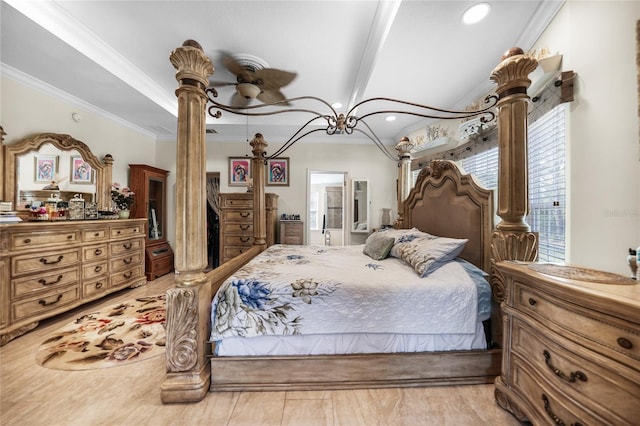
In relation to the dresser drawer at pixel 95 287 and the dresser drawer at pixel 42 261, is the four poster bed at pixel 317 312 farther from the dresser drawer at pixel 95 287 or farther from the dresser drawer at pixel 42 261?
the dresser drawer at pixel 95 287

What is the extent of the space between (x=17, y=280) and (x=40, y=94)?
2181 millimetres

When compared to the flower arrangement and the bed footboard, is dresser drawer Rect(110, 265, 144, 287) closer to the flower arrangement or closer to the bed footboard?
the flower arrangement

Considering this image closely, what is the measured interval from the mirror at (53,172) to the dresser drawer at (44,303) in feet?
3.34

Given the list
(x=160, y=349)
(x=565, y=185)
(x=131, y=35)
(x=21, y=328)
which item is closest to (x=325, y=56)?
(x=131, y=35)

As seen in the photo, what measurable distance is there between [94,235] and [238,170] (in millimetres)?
2463

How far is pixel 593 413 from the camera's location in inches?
31.4

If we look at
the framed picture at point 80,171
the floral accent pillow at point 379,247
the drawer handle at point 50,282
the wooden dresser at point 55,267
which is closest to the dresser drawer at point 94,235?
the wooden dresser at point 55,267

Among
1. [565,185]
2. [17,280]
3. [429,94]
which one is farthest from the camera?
[429,94]

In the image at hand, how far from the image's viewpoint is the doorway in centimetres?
709

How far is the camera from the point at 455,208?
1963 millimetres

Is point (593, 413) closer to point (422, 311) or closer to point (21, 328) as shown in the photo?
point (422, 311)

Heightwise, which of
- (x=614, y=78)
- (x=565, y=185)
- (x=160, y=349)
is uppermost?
(x=614, y=78)

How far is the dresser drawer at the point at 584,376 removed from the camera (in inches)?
28.5

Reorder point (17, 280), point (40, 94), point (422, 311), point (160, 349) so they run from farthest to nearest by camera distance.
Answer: point (40, 94) < point (17, 280) < point (160, 349) < point (422, 311)
